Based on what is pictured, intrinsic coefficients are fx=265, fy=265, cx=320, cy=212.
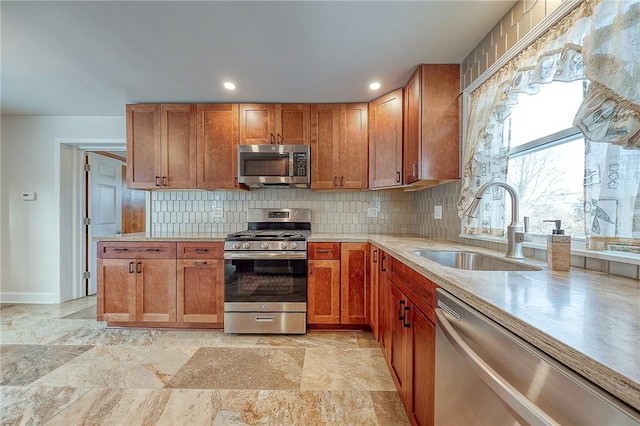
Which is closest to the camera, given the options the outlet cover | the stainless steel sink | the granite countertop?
the granite countertop

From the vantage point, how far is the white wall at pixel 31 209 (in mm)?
3213

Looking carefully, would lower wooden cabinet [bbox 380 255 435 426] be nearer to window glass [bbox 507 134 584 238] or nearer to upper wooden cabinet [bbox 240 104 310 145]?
window glass [bbox 507 134 584 238]

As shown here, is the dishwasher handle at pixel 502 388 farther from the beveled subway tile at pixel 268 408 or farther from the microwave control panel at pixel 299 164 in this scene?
the microwave control panel at pixel 299 164

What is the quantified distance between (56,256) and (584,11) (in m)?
4.95

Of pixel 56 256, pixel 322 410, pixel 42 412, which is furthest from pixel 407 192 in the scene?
pixel 56 256

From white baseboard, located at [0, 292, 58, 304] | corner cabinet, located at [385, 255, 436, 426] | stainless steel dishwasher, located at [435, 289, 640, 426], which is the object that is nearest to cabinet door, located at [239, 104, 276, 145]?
corner cabinet, located at [385, 255, 436, 426]

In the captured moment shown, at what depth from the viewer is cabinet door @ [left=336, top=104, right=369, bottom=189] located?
8.89 ft

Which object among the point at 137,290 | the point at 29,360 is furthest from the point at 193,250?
the point at 29,360

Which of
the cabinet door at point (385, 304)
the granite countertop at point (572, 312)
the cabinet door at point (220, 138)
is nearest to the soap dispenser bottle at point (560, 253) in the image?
the granite countertop at point (572, 312)

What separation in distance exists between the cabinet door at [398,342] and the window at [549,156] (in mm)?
842

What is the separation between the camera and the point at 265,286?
2.39 m

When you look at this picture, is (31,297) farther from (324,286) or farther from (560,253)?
(560,253)

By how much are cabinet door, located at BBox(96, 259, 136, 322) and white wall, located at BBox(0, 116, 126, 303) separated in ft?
4.36

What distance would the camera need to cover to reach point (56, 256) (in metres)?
3.22
